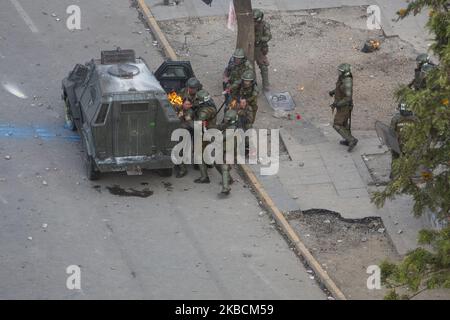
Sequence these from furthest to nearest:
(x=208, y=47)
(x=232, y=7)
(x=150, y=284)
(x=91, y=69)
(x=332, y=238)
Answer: (x=208, y=47) → (x=232, y=7) → (x=91, y=69) → (x=332, y=238) → (x=150, y=284)

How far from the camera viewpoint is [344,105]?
21.0 meters

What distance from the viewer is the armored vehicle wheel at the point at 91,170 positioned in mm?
19812

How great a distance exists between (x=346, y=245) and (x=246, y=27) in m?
5.71

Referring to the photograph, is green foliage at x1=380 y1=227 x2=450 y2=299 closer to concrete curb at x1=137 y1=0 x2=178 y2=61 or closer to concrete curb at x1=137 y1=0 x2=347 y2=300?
concrete curb at x1=137 y1=0 x2=347 y2=300

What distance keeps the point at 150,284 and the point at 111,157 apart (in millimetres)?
2889

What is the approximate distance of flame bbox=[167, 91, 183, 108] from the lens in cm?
2056

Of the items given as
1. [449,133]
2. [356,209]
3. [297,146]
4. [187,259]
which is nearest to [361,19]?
[297,146]

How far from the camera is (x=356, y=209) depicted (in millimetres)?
19672

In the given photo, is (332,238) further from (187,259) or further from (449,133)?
(449,133)

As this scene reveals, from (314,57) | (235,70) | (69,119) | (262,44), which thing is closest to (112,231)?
(69,119)

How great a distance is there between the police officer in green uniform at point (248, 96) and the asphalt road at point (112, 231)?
1.29 meters

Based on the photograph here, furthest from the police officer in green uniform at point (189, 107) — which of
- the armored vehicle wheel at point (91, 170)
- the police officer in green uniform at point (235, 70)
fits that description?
the armored vehicle wheel at point (91, 170)

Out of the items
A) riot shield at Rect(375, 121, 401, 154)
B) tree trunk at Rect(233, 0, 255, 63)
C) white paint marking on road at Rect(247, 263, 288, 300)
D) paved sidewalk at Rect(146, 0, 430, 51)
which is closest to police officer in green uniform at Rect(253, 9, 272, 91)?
tree trunk at Rect(233, 0, 255, 63)

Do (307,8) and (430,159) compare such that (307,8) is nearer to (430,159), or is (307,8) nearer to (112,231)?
(112,231)
